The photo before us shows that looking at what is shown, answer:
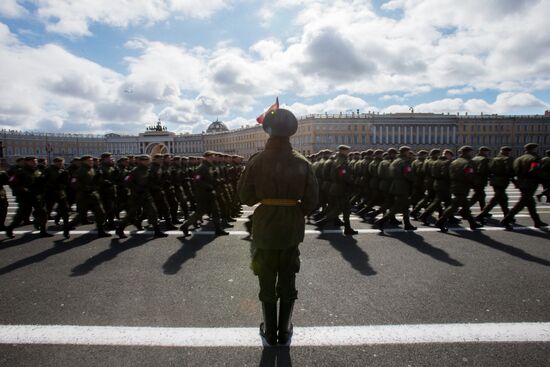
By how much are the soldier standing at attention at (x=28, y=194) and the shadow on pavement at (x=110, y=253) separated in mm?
2168

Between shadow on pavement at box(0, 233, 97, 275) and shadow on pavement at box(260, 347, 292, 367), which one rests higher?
shadow on pavement at box(260, 347, 292, 367)

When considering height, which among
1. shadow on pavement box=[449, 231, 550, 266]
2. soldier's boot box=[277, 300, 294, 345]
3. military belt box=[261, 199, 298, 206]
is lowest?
shadow on pavement box=[449, 231, 550, 266]

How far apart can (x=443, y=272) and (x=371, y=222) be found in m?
4.60

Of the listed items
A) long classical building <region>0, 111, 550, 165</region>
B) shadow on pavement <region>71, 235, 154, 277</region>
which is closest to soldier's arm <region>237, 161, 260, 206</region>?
shadow on pavement <region>71, 235, 154, 277</region>

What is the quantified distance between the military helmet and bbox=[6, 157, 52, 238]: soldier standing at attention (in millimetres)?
7970

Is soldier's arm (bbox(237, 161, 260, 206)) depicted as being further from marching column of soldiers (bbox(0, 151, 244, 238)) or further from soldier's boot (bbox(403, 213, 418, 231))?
soldier's boot (bbox(403, 213, 418, 231))

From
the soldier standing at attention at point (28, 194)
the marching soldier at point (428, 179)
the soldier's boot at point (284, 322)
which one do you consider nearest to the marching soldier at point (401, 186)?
the marching soldier at point (428, 179)

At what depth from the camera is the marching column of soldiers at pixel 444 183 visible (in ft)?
26.2

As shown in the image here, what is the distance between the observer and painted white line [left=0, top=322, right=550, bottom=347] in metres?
3.13

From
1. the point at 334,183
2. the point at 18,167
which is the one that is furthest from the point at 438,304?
Answer: the point at 18,167

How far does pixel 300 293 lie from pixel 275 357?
1.51 meters

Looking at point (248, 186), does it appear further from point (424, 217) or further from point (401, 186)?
point (424, 217)

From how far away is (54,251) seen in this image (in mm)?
6797

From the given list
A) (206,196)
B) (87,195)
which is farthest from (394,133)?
(87,195)
